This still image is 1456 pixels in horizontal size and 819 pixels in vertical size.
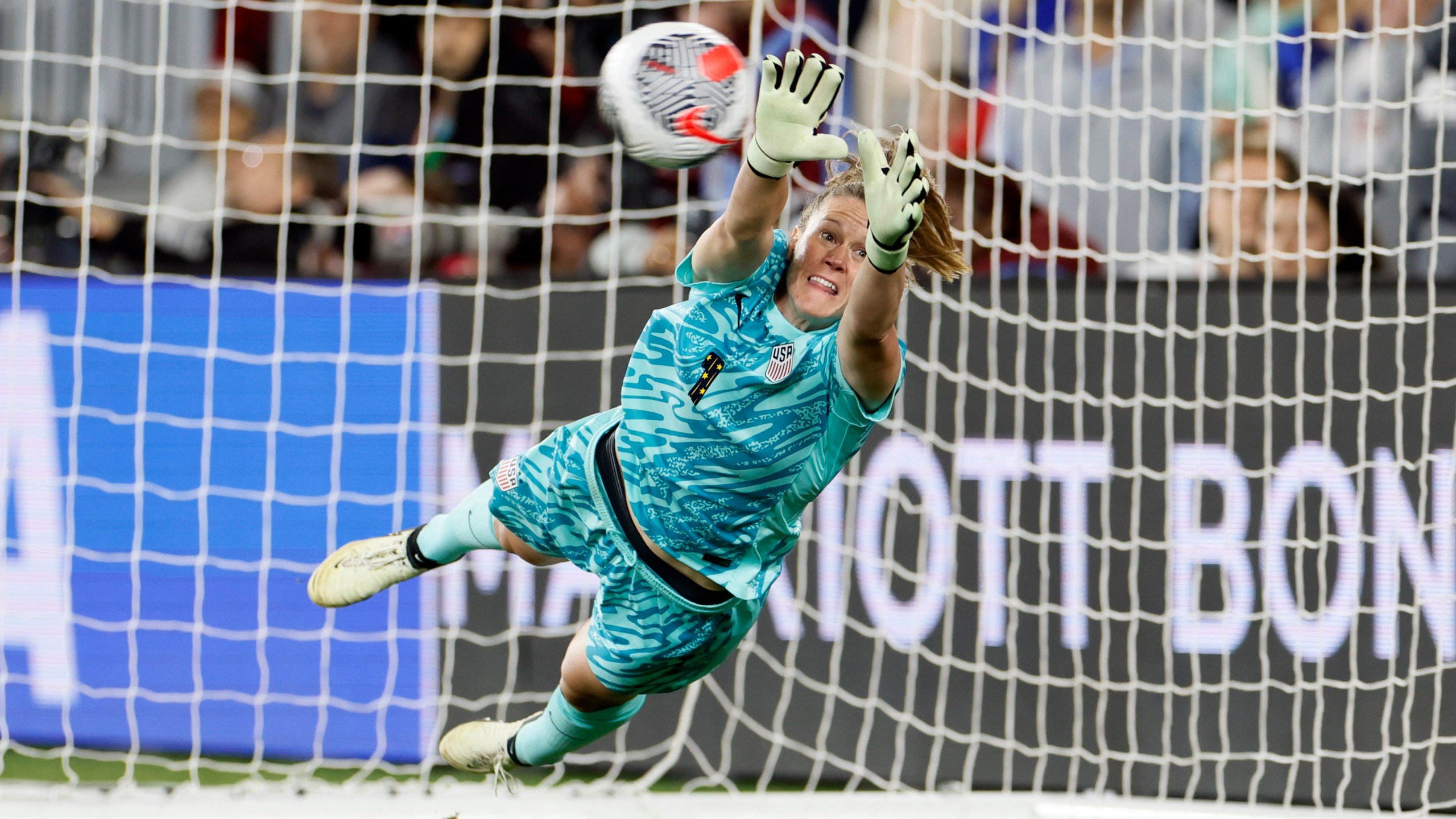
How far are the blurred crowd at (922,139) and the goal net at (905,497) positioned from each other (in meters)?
0.04

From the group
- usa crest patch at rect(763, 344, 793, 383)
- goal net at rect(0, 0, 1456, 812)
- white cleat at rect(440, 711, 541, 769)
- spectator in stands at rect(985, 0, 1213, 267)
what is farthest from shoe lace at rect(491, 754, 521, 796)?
spectator in stands at rect(985, 0, 1213, 267)

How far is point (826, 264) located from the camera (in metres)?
2.96

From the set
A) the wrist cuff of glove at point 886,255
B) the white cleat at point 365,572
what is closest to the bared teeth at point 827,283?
the wrist cuff of glove at point 886,255

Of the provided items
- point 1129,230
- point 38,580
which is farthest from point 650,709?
point 1129,230

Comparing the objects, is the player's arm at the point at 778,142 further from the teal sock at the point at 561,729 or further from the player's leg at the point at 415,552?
the teal sock at the point at 561,729

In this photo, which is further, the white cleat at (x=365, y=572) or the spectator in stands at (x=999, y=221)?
the spectator in stands at (x=999, y=221)

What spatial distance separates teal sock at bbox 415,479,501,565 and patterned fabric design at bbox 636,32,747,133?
117 cm

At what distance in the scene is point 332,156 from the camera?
611 cm

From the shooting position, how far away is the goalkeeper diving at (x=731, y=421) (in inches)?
102

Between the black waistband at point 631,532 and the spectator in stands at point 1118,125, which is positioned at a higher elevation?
the spectator in stands at point 1118,125

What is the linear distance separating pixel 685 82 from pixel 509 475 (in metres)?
1.16

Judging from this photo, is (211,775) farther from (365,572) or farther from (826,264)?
(826,264)

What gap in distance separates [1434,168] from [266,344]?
4298mm

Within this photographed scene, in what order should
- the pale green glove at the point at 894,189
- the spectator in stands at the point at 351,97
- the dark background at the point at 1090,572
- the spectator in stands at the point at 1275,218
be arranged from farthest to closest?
the spectator in stands at the point at 351,97 < the spectator in stands at the point at 1275,218 < the dark background at the point at 1090,572 < the pale green glove at the point at 894,189
